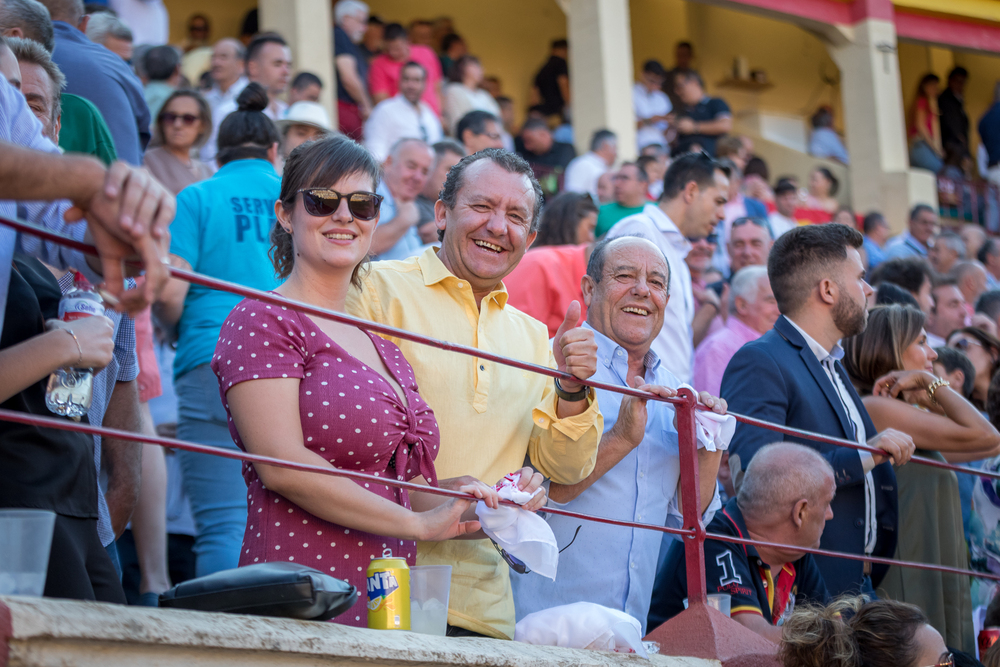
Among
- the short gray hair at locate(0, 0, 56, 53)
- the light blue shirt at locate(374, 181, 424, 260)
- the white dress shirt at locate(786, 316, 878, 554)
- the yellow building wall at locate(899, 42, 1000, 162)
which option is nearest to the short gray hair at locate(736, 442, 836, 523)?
the white dress shirt at locate(786, 316, 878, 554)

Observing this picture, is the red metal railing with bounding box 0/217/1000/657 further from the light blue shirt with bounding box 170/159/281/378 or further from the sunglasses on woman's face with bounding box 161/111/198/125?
the sunglasses on woman's face with bounding box 161/111/198/125

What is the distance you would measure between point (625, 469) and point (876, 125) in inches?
485

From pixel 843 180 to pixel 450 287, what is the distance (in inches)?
508

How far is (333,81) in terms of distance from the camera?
10633 millimetres

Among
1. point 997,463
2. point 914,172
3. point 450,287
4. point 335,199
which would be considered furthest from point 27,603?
point 914,172

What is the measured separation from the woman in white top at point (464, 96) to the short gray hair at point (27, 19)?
724 cm

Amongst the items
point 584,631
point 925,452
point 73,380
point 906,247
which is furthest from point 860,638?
point 906,247

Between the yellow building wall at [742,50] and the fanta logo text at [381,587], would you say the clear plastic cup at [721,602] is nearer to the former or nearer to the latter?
the fanta logo text at [381,587]

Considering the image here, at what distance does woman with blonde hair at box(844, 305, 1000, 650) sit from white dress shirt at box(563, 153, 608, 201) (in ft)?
17.7

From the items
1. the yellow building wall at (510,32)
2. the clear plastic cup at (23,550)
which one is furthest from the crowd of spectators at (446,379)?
the yellow building wall at (510,32)

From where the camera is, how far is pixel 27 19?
12.8 feet

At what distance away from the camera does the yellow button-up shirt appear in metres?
3.02

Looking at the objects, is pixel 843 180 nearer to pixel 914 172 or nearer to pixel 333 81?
pixel 914 172

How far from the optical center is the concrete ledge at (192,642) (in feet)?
A: 6.03
